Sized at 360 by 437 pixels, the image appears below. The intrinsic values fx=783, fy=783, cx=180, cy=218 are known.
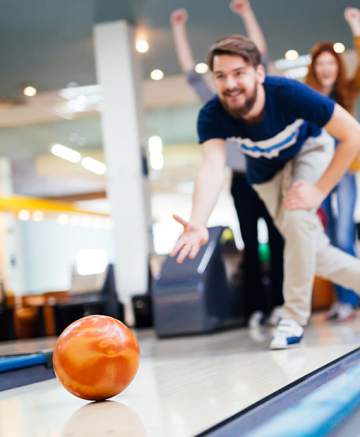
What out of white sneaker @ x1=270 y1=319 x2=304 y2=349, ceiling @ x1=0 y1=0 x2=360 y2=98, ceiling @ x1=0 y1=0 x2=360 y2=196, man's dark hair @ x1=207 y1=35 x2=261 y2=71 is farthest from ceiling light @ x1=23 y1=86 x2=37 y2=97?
white sneaker @ x1=270 y1=319 x2=304 y2=349

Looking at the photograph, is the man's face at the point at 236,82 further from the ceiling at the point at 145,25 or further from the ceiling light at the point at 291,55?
the ceiling light at the point at 291,55

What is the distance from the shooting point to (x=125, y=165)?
635 centimetres

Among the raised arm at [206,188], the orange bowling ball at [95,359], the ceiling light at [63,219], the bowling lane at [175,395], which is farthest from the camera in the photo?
the ceiling light at [63,219]

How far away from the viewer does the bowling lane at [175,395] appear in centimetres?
139

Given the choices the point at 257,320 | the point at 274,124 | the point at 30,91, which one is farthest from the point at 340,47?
the point at 30,91

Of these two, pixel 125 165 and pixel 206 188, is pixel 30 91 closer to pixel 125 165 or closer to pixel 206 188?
pixel 125 165

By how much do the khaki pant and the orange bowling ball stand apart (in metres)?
1.29

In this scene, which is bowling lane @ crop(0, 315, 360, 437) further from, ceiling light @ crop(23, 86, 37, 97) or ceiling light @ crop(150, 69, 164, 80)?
ceiling light @ crop(23, 86, 37, 97)

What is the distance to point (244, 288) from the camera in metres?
4.85

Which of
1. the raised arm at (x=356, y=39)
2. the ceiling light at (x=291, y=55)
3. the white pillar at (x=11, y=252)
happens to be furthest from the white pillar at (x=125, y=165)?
the white pillar at (x=11, y=252)

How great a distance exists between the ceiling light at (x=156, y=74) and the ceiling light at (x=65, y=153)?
3096 mm

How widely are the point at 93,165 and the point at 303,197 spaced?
364 inches

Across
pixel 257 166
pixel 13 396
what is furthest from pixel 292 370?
pixel 257 166

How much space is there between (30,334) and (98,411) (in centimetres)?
513
